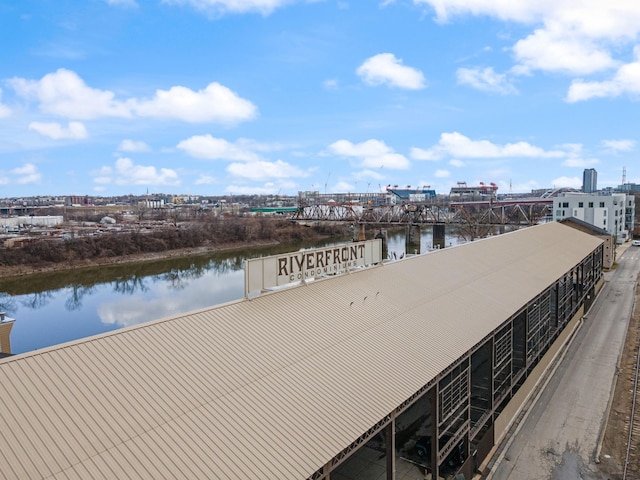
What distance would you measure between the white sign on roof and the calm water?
2137cm

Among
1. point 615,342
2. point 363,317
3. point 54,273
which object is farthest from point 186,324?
point 54,273

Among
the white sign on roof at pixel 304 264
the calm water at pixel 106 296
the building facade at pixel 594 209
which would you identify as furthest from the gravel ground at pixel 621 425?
the building facade at pixel 594 209

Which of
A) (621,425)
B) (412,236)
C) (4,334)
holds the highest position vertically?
(4,334)

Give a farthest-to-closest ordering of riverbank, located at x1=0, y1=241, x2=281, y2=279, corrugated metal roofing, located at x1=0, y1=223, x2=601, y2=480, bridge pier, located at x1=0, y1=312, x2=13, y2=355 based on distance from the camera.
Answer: riverbank, located at x1=0, y1=241, x2=281, y2=279 → bridge pier, located at x1=0, y1=312, x2=13, y2=355 → corrugated metal roofing, located at x1=0, y1=223, x2=601, y2=480

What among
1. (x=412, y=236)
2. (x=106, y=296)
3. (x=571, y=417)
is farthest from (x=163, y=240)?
(x=571, y=417)

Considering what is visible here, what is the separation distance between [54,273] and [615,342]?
2391 inches

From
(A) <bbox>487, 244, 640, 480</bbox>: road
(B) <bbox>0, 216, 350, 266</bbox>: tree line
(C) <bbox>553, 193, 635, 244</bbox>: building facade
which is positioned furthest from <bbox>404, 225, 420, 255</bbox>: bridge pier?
(A) <bbox>487, 244, 640, 480</bbox>: road

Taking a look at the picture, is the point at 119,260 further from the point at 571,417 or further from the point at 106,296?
the point at 571,417

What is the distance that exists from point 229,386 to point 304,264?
6307 mm

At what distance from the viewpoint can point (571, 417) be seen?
17.7 meters

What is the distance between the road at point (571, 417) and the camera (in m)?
14.5

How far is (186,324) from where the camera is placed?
416 inches

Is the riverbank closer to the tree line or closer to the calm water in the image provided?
the tree line

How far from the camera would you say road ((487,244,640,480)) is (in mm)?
14484
